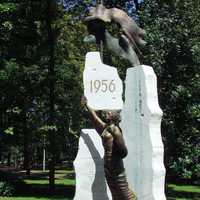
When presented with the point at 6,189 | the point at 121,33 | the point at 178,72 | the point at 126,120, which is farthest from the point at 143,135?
the point at 6,189

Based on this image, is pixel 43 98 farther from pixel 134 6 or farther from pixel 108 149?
pixel 108 149

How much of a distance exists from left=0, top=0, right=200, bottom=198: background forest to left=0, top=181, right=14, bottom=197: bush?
7.51 ft

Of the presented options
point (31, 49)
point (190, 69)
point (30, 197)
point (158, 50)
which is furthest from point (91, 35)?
point (31, 49)

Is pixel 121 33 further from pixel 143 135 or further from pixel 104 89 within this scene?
pixel 143 135

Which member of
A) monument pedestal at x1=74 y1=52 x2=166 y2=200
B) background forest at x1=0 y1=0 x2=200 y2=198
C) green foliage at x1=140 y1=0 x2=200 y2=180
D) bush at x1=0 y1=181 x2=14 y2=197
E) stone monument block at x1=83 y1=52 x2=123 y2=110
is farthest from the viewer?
bush at x1=0 y1=181 x2=14 y2=197

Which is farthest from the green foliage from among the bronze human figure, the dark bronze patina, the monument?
the bronze human figure

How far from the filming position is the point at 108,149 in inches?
484

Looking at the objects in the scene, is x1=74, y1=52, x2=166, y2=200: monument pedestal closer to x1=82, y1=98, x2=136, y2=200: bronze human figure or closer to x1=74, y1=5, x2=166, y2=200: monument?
x1=74, y1=5, x2=166, y2=200: monument

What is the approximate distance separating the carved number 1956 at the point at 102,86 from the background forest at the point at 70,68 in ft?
21.8

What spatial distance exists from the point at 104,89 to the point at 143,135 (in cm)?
147

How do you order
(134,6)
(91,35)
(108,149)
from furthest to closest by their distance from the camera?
(134,6) < (91,35) < (108,149)

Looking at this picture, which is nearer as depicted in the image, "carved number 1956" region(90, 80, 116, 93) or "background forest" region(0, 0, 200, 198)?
"carved number 1956" region(90, 80, 116, 93)

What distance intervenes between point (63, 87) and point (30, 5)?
4328mm

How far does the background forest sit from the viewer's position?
23.2m
